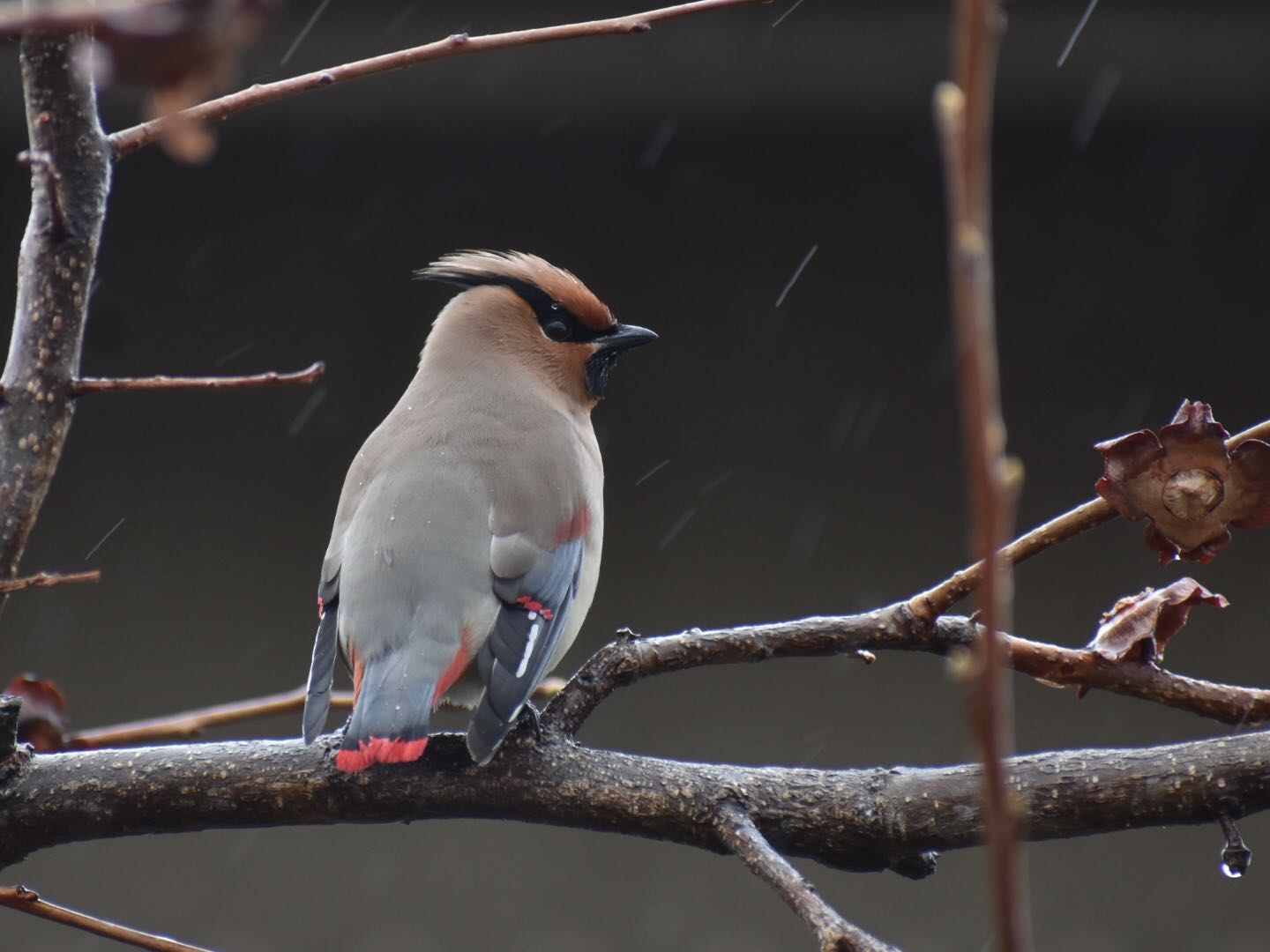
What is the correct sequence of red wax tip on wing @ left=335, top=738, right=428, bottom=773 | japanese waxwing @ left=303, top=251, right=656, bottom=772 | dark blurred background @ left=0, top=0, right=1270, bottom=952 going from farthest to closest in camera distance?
1. dark blurred background @ left=0, top=0, right=1270, bottom=952
2. japanese waxwing @ left=303, top=251, right=656, bottom=772
3. red wax tip on wing @ left=335, top=738, right=428, bottom=773

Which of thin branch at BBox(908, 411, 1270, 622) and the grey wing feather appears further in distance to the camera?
the grey wing feather

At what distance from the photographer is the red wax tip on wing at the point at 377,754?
149cm

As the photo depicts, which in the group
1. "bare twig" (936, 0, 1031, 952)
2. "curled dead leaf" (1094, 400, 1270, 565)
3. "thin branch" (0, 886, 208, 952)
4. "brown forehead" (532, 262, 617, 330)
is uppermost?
"brown forehead" (532, 262, 617, 330)

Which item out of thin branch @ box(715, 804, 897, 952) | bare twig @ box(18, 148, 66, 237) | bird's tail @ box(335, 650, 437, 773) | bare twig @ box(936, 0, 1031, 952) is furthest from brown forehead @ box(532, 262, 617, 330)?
bare twig @ box(936, 0, 1031, 952)

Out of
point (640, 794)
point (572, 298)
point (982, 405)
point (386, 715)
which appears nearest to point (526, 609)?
point (386, 715)

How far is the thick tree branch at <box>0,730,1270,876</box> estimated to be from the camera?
4.46 feet

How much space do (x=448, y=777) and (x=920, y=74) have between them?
279cm

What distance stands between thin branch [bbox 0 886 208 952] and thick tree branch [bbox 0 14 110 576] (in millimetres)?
347

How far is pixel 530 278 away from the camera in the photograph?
2.81m

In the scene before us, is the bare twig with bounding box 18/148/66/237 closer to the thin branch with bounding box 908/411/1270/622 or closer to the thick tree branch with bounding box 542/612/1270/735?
the thick tree branch with bounding box 542/612/1270/735

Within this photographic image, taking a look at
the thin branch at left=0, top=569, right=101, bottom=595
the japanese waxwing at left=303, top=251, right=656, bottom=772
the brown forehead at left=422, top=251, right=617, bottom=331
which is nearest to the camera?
the thin branch at left=0, top=569, right=101, bottom=595

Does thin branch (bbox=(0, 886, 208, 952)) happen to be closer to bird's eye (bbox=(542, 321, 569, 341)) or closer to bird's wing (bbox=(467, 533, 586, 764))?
bird's wing (bbox=(467, 533, 586, 764))

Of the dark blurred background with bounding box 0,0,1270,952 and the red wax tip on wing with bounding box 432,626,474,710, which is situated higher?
the dark blurred background with bounding box 0,0,1270,952

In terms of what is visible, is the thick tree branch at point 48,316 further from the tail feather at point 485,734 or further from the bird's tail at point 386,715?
the tail feather at point 485,734
